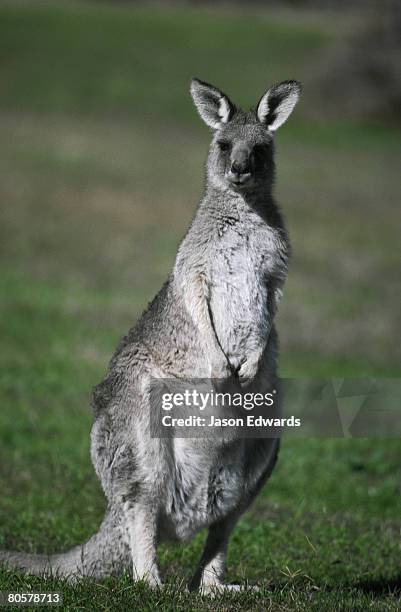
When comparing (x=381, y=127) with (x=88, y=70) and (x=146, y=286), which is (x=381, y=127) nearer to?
(x=88, y=70)

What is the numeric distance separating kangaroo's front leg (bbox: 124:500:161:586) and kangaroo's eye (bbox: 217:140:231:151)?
171 cm

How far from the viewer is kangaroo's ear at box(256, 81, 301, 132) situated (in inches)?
171

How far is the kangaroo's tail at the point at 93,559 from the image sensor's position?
13.5 feet

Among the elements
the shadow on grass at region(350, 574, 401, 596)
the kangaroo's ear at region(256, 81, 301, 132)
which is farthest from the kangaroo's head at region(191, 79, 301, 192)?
the shadow on grass at region(350, 574, 401, 596)

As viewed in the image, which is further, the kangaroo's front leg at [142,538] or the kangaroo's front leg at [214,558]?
the kangaroo's front leg at [214,558]

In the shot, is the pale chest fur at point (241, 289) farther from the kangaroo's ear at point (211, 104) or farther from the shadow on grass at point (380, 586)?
the shadow on grass at point (380, 586)

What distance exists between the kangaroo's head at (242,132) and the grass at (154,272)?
1.89 metres

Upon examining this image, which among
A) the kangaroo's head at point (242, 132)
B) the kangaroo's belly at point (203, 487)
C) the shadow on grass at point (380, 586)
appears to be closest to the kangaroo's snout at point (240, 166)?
the kangaroo's head at point (242, 132)

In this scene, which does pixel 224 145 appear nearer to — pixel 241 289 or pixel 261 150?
pixel 261 150

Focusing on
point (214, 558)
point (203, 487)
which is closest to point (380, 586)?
point (214, 558)

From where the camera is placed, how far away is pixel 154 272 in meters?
14.2

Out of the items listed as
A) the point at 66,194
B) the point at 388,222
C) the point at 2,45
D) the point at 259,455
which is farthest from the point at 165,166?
the point at 259,455

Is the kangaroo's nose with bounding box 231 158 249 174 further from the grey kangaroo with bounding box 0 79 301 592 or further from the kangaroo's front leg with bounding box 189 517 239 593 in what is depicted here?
the kangaroo's front leg with bounding box 189 517 239 593

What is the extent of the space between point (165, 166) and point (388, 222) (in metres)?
6.28
